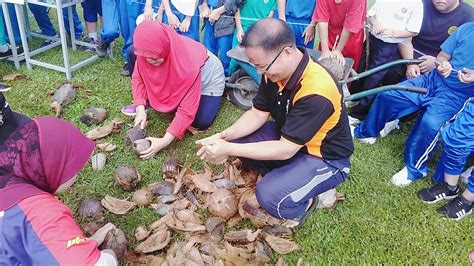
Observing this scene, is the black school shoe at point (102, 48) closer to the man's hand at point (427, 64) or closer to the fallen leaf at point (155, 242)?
the fallen leaf at point (155, 242)

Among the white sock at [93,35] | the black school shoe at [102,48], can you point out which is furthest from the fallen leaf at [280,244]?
the white sock at [93,35]

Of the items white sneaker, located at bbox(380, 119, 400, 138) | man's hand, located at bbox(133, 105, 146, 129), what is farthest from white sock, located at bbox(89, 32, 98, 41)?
white sneaker, located at bbox(380, 119, 400, 138)

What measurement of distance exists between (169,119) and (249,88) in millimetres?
793

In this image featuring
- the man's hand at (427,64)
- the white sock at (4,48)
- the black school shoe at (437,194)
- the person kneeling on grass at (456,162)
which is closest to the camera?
the person kneeling on grass at (456,162)

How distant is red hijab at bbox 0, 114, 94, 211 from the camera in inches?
62.6

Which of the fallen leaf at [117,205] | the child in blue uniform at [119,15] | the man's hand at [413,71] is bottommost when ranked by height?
the fallen leaf at [117,205]

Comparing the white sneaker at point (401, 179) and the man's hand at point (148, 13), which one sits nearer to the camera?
the white sneaker at point (401, 179)

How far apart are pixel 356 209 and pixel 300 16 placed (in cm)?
197

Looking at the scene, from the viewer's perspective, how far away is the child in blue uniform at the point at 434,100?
10.3 ft

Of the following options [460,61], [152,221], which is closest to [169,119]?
[152,221]

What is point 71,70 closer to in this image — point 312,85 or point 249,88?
point 249,88

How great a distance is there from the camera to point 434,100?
10.7 feet

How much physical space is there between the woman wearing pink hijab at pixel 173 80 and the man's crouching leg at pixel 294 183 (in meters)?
1.02

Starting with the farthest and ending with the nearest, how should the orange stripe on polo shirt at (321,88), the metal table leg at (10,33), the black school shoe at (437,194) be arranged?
1. the metal table leg at (10,33)
2. the black school shoe at (437,194)
3. the orange stripe on polo shirt at (321,88)
